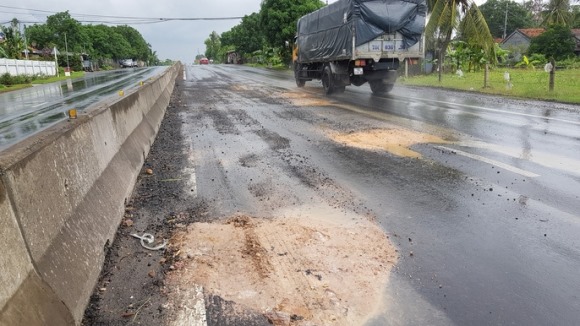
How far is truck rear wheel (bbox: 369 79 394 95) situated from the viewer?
1819 cm

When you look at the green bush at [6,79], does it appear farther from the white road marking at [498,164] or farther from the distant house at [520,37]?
the distant house at [520,37]

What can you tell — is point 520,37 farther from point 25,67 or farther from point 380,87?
point 25,67

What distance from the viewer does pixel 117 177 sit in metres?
4.86

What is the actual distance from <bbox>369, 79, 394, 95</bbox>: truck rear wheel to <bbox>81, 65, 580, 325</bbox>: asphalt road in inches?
301

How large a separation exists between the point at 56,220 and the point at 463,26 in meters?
22.5

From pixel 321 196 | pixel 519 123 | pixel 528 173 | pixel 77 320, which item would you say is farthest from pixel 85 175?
pixel 519 123

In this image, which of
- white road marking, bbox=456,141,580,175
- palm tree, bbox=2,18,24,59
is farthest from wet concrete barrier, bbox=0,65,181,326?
palm tree, bbox=2,18,24,59

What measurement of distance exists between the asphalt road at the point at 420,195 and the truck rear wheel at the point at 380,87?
7.65 metres

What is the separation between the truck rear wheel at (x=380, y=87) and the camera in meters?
18.2

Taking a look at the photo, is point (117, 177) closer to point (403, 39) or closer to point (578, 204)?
point (578, 204)

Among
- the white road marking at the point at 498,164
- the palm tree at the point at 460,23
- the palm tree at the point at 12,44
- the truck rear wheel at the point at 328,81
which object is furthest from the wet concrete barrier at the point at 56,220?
the palm tree at the point at 12,44

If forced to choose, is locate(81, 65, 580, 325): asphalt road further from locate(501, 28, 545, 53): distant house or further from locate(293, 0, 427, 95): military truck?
locate(501, 28, 545, 53): distant house

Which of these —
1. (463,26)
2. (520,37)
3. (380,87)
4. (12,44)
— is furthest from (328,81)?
(520,37)

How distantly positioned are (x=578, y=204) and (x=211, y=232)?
151 inches
